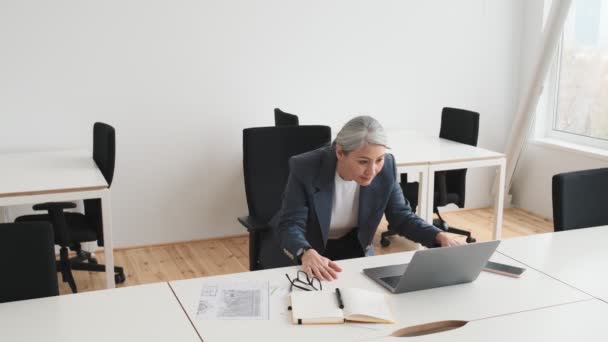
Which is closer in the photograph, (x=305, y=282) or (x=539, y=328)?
Result: (x=539, y=328)

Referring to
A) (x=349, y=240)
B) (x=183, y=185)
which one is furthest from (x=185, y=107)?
(x=349, y=240)

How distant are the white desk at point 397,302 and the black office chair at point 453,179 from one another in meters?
2.13

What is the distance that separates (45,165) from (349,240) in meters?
2.00

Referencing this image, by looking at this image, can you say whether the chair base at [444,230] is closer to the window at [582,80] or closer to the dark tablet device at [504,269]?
the window at [582,80]

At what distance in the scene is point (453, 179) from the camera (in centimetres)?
452

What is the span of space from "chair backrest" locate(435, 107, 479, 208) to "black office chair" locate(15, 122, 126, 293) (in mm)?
2187

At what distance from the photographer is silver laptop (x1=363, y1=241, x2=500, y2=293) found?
198 centimetres

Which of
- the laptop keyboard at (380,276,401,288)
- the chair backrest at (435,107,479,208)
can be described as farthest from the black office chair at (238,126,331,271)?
the chair backrest at (435,107,479,208)

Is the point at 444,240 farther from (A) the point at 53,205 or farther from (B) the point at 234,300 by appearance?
(A) the point at 53,205

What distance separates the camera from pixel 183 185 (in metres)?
4.69

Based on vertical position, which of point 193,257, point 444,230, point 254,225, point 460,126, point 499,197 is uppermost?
point 460,126

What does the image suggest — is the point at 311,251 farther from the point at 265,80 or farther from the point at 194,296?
the point at 265,80

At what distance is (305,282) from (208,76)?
2.76 m

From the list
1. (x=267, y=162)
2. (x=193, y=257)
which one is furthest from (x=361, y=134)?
(x=193, y=257)
